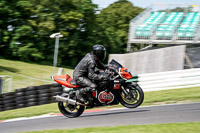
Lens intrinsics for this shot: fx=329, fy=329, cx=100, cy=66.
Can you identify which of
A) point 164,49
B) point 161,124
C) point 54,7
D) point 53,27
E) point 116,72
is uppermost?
point 54,7

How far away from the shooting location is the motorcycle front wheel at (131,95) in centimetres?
798

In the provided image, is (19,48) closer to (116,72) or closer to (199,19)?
(199,19)

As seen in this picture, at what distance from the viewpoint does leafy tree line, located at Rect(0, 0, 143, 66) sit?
34.2 metres

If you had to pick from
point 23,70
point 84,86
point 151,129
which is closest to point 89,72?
point 84,86

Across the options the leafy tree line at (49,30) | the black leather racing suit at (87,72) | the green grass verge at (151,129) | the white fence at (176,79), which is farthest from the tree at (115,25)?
the green grass verge at (151,129)

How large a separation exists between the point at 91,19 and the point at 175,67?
27500mm

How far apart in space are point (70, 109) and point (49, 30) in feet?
91.4

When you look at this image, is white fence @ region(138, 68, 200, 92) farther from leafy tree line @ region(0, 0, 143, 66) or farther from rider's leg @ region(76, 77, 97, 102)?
leafy tree line @ region(0, 0, 143, 66)

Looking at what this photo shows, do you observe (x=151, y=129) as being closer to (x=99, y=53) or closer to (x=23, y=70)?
(x=99, y=53)

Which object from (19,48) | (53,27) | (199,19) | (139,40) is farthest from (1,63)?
(199,19)

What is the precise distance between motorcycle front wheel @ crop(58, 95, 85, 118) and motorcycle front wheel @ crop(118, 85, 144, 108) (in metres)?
1.20

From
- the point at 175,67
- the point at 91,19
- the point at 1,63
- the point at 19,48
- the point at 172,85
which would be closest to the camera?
the point at 172,85

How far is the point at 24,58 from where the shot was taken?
34750mm

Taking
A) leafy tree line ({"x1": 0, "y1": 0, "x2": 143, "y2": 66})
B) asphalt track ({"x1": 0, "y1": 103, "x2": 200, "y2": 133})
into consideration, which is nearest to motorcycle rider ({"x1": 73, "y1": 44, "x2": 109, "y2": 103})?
asphalt track ({"x1": 0, "y1": 103, "x2": 200, "y2": 133})
